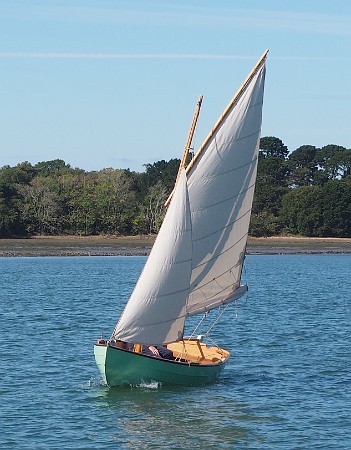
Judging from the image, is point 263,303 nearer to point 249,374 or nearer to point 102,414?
point 249,374

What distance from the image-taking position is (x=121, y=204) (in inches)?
6152

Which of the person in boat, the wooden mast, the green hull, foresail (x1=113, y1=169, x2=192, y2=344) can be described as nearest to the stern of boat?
the green hull

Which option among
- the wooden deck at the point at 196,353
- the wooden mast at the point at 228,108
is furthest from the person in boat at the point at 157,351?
the wooden mast at the point at 228,108

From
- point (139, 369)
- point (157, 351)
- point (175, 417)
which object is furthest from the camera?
point (157, 351)

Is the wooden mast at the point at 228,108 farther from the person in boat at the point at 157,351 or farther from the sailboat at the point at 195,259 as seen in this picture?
the person in boat at the point at 157,351

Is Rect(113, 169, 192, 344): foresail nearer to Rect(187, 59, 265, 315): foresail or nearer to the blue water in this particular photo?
Rect(187, 59, 265, 315): foresail

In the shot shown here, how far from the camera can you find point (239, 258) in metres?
37.8

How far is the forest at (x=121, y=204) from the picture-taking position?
15012cm

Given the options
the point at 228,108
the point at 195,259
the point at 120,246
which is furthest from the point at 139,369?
the point at 120,246

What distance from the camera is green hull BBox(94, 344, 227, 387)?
33.3m

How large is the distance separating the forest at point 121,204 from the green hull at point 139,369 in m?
111

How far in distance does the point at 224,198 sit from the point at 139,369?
644 centimetres

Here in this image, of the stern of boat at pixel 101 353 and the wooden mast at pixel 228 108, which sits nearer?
the stern of boat at pixel 101 353

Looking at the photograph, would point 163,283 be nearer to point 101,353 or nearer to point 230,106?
point 101,353
